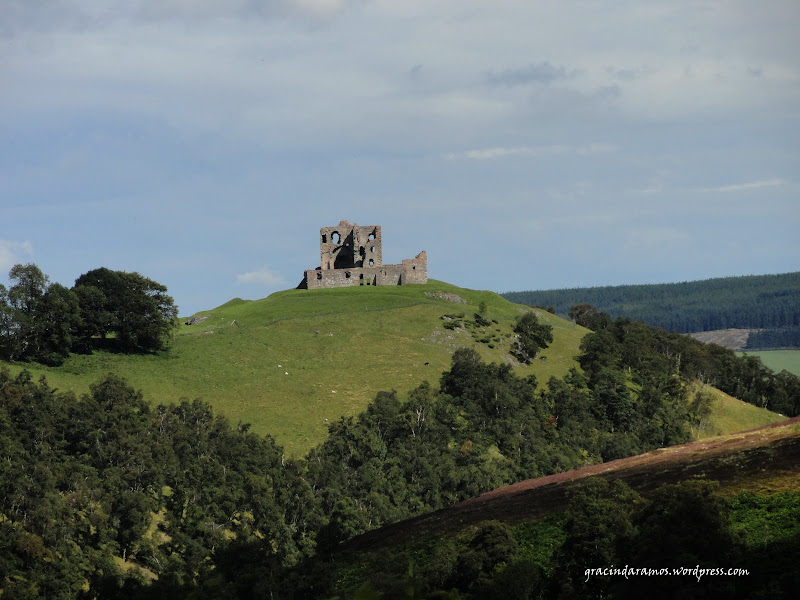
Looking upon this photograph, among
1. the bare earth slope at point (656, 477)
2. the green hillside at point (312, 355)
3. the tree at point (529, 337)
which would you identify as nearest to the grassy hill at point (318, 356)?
the green hillside at point (312, 355)

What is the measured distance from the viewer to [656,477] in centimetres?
5875

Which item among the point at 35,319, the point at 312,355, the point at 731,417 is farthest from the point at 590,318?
the point at 35,319

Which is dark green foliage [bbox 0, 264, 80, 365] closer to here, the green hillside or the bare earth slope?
the green hillside

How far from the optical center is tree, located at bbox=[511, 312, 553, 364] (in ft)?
425

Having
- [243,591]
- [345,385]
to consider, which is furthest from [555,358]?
[243,591]

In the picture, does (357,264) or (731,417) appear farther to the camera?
(357,264)

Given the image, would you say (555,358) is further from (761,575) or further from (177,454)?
(761,575)

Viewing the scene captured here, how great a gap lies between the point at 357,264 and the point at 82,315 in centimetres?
5201

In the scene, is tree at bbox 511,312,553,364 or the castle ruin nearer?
tree at bbox 511,312,553,364

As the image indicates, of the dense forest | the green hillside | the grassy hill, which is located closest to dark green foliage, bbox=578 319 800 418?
the grassy hill

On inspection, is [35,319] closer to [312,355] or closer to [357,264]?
[312,355]

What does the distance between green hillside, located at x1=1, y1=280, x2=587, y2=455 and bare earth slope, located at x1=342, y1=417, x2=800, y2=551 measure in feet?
85.0

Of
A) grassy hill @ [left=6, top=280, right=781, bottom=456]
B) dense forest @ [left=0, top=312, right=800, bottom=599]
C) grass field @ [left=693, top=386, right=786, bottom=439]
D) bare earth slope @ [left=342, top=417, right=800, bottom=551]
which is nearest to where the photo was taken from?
bare earth slope @ [left=342, top=417, right=800, bottom=551]

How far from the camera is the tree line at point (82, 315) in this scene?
104 m
